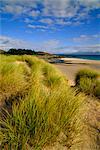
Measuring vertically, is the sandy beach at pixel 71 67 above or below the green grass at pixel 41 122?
below

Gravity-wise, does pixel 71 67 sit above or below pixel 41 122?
below

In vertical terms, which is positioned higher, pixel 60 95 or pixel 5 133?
pixel 60 95

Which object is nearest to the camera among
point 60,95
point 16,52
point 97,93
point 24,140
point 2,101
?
point 24,140

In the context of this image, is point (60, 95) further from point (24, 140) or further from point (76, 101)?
point (24, 140)

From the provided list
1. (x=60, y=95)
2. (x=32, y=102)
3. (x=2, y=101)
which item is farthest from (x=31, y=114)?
(x=2, y=101)

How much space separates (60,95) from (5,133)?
1.03 m

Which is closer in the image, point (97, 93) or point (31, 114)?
point (31, 114)

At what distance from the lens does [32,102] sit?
321 centimetres

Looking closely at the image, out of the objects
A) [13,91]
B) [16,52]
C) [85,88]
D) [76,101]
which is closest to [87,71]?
[85,88]

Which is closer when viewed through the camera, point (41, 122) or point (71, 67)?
point (41, 122)

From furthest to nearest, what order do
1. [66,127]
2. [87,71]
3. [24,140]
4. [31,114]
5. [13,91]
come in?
[87,71] → [13,91] → [66,127] → [31,114] → [24,140]

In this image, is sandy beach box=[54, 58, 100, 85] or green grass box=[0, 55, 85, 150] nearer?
green grass box=[0, 55, 85, 150]

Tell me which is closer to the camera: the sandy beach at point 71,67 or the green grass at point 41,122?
the green grass at point 41,122

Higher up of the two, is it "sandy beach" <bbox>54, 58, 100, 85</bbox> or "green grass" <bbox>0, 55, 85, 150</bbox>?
"green grass" <bbox>0, 55, 85, 150</bbox>
